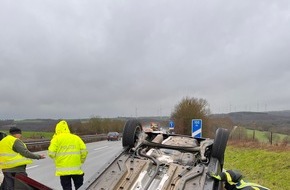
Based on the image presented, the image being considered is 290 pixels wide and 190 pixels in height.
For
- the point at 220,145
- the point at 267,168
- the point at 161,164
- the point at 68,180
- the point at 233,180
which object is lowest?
the point at 267,168

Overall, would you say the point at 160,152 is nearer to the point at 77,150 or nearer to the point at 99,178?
the point at 99,178

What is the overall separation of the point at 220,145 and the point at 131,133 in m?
1.44

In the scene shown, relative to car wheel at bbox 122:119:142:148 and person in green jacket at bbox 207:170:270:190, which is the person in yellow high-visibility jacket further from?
person in green jacket at bbox 207:170:270:190

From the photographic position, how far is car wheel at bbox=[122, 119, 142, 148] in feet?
18.0

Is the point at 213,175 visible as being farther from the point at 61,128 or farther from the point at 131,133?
the point at 61,128

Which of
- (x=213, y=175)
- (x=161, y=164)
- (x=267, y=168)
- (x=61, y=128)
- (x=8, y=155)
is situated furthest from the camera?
(x=267, y=168)

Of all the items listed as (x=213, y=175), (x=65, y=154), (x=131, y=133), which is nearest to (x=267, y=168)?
(x=131, y=133)

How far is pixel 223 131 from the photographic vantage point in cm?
501

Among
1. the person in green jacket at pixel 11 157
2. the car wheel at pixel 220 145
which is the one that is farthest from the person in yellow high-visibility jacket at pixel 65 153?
the car wheel at pixel 220 145

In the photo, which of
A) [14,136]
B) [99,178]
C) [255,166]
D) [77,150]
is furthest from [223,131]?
[255,166]

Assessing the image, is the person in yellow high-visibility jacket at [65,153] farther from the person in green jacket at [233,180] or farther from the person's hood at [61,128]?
the person in green jacket at [233,180]

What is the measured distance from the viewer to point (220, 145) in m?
4.88

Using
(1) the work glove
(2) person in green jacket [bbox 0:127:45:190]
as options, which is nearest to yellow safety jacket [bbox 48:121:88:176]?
(2) person in green jacket [bbox 0:127:45:190]

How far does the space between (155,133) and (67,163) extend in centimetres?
157
